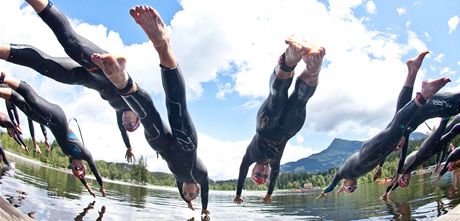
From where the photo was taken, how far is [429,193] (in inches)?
497

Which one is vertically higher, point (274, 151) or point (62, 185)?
point (274, 151)

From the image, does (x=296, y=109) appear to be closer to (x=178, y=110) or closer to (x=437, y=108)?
(x=178, y=110)

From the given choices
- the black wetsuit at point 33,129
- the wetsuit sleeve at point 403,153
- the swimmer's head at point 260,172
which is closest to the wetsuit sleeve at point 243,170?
the swimmer's head at point 260,172

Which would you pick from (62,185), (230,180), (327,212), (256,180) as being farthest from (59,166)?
(327,212)

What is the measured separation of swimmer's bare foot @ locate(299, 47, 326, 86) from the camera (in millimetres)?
6156

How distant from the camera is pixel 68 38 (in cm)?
626

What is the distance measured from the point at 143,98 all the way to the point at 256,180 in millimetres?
3032

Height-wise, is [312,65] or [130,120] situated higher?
[312,65]

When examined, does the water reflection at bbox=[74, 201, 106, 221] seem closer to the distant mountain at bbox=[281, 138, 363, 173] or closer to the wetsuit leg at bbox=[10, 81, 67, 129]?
the wetsuit leg at bbox=[10, 81, 67, 129]

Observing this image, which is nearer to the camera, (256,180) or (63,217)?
(256,180)

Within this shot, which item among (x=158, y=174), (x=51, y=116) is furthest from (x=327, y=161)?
(x=51, y=116)

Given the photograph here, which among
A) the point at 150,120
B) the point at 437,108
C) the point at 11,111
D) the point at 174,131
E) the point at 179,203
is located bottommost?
the point at 179,203

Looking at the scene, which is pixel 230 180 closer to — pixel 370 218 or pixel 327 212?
pixel 370 218

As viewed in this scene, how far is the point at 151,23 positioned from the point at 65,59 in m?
1.97
